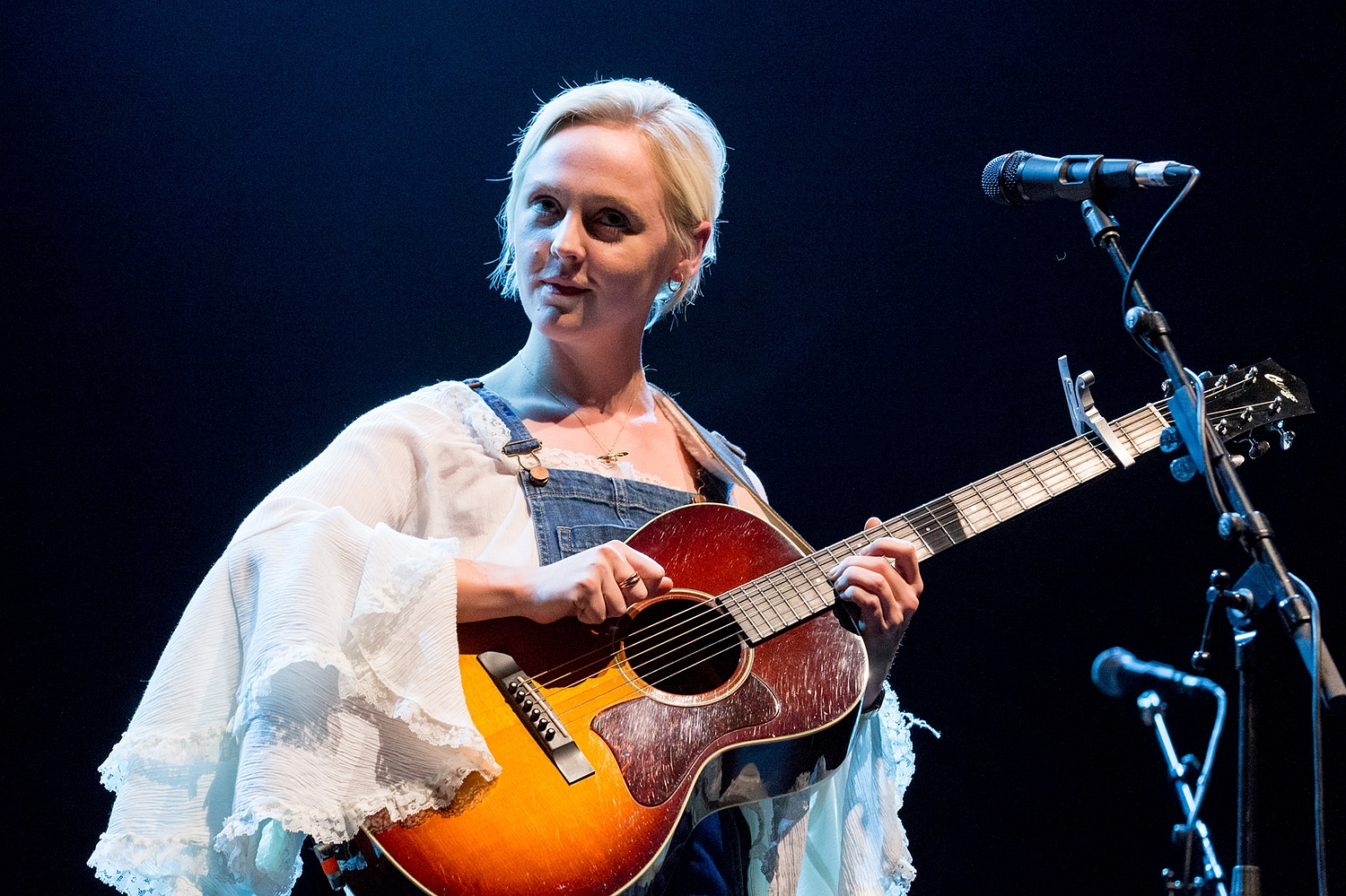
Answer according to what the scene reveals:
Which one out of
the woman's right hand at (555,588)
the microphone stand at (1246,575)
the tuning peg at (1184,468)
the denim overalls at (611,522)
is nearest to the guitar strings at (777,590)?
the woman's right hand at (555,588)

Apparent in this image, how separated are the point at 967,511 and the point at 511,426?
0.92 metres

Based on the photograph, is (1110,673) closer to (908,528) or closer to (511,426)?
(908,528)

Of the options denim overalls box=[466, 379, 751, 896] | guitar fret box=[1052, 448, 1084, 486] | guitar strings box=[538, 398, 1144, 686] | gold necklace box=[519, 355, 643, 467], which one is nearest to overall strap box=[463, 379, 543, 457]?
denim overalls box=[466, 379, 751, 896]

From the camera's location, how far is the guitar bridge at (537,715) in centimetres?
137

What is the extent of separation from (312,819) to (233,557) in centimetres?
40

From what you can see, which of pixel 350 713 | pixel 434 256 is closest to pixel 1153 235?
pixel 350 713

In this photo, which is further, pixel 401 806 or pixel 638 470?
pixel 638 470

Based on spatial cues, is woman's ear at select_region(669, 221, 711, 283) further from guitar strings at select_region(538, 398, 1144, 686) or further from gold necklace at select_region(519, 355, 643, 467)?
guitar strings at select_region(538, 398, 1144, 686)

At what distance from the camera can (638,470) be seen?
1.98 metres

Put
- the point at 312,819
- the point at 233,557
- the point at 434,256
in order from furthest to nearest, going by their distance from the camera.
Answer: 1. the point at 434,256
2. the point at 233,557
3. the point at 312,819

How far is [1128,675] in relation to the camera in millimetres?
2600

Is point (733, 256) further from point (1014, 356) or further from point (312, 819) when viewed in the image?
point (312, 819)

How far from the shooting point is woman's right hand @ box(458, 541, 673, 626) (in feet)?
4.72

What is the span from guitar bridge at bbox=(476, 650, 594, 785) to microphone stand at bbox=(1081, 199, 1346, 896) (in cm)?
85
